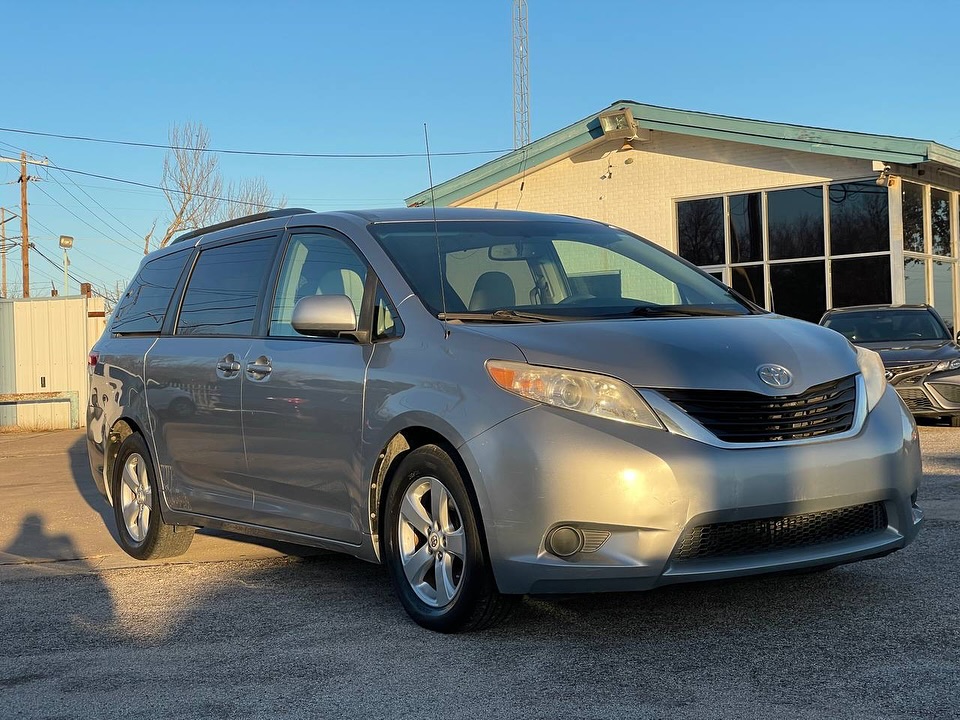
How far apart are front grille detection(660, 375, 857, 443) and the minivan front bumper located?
2.7 inches

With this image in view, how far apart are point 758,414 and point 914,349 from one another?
961 cm

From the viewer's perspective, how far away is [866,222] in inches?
778

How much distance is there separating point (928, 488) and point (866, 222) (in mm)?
12398

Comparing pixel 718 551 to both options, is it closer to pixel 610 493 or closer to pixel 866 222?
pixel 610 493

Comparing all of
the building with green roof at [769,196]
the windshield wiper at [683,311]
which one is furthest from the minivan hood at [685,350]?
the building with green roof at [769,196]

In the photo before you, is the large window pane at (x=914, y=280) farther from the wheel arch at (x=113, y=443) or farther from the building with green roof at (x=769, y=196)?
the wheel arch at (x=113, y=443)

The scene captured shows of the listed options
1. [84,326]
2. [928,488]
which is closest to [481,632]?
[928,488]

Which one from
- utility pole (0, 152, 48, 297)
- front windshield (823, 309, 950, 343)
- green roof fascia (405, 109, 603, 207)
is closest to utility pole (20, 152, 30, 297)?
utility pole (0, 152, 48, 297)

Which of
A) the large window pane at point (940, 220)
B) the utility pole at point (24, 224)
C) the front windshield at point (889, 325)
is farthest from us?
the utility pole at point (24, 224)

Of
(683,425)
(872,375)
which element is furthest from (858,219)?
(683,425)

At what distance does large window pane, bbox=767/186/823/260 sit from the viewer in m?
20.2

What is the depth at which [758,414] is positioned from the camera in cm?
439

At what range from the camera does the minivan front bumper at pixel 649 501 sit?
4.23 meters

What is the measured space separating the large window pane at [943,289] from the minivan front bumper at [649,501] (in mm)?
17972
